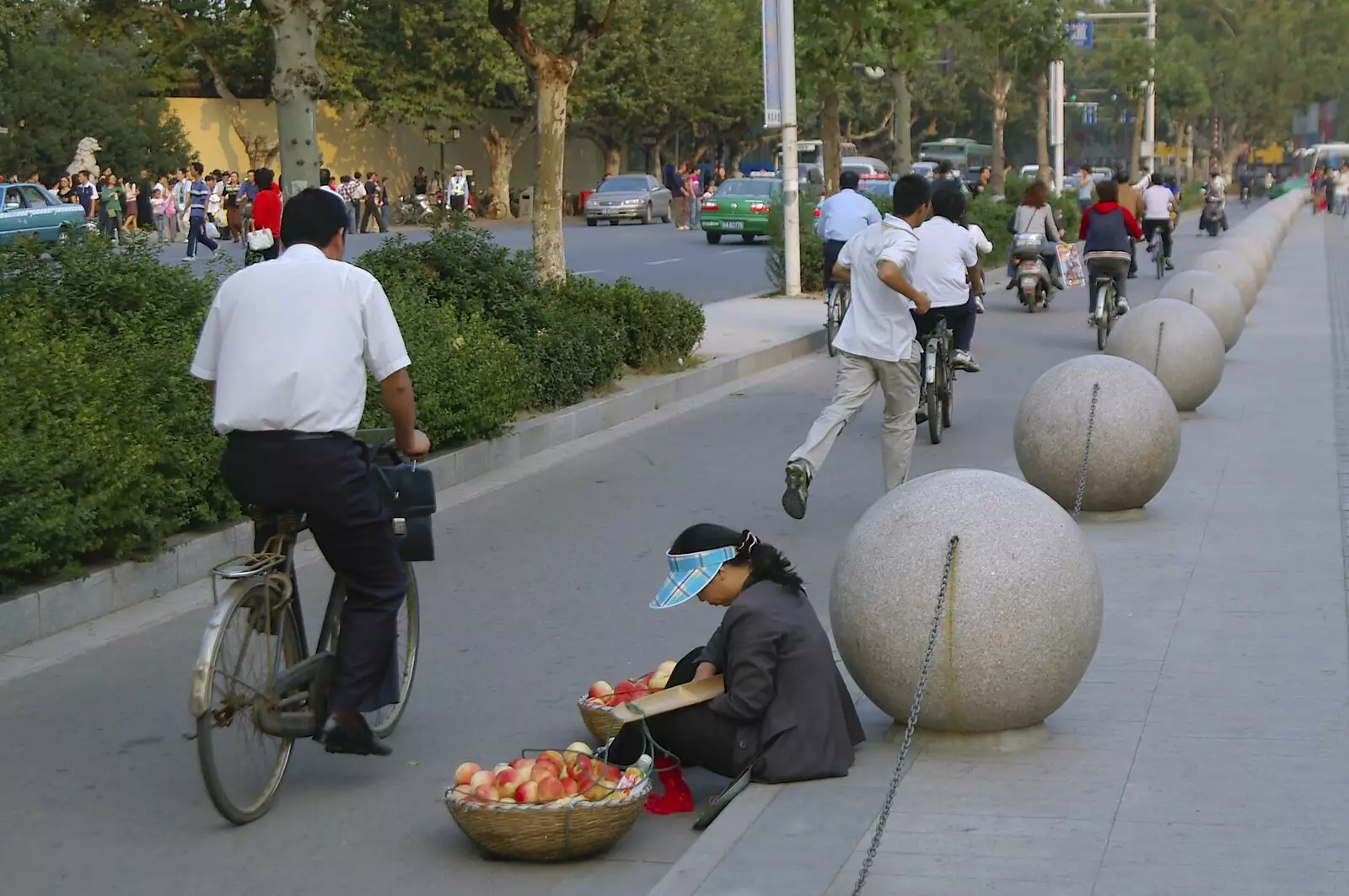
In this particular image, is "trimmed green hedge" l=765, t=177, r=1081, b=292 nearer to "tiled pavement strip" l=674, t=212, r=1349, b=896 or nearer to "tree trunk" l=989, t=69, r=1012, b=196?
"tiled pavement strip" l=674, t=212, r=1349, b=896

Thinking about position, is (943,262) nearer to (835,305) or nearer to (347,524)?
(835,305)

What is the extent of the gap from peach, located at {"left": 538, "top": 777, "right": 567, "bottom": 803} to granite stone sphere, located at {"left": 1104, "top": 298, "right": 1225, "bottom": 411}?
912cm

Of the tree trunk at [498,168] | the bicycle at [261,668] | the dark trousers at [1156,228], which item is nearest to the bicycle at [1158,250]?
the dark trousers at [1156,228]

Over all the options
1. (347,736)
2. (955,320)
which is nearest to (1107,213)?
(955,320)

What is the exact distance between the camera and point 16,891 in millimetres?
4891

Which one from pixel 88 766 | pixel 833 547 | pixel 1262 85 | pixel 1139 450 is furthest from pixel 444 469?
pixel 1262 85

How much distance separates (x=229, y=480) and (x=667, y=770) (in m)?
1.59

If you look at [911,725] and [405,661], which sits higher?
[911,725]

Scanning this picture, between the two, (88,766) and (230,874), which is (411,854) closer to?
(230,874)

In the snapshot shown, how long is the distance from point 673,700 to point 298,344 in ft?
5.08

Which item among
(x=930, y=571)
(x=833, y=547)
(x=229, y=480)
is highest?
(x=229, y=480)

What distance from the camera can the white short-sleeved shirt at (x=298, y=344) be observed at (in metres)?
5.25

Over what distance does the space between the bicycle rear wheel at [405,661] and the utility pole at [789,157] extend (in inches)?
712

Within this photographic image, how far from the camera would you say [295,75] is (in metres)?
13.6
